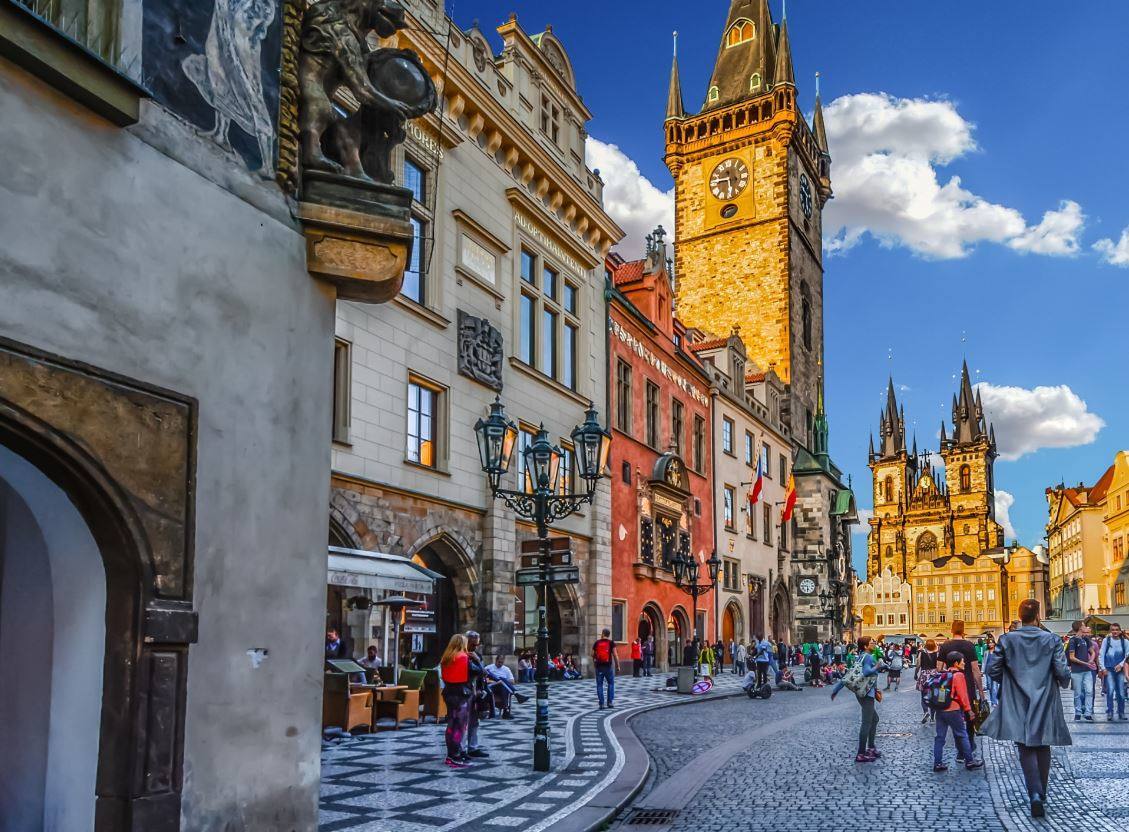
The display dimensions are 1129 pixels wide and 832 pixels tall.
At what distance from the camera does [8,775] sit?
20.7ft

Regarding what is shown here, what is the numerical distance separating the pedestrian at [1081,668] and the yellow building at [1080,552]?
270ft

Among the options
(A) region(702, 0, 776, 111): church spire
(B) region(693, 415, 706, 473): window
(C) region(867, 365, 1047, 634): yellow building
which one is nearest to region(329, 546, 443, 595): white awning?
(B) region(693, 415, 706, 473): window

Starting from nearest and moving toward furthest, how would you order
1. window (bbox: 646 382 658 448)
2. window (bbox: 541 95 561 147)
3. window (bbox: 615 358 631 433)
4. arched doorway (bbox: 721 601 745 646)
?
window (bbox: 541 95 561 147) → window (bbox: 615 358 631 433) → window (bbox: 646 382 658 448) → arched doorway (bbox: 721 601 745 646)

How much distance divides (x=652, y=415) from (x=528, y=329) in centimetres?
1034

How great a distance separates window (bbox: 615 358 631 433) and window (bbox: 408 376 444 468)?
10.6 m

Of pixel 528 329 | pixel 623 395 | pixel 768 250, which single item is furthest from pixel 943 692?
pixel 768 250

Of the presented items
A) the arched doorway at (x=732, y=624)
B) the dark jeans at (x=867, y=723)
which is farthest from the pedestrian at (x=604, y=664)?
the arched doorway at (x=732, y=624)

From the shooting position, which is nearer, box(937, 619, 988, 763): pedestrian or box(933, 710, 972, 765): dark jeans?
box(933, 710, 972, 765): dark jeans

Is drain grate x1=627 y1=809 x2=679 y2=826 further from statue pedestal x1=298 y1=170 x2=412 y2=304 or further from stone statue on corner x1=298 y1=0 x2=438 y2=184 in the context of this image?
stone statue on corner x1=298 y1=0 x2=438 y2=184

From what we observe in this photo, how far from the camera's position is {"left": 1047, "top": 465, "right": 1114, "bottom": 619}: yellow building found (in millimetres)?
101250

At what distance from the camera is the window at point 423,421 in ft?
70.4

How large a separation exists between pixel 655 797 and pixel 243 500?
17.7 feet

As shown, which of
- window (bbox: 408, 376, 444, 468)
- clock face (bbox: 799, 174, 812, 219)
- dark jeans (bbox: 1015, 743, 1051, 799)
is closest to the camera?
dark jeans (bbox: 1015, 743, 1051, 799)

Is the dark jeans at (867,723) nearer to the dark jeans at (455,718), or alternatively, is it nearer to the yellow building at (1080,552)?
the dark jeans at (455,718)
